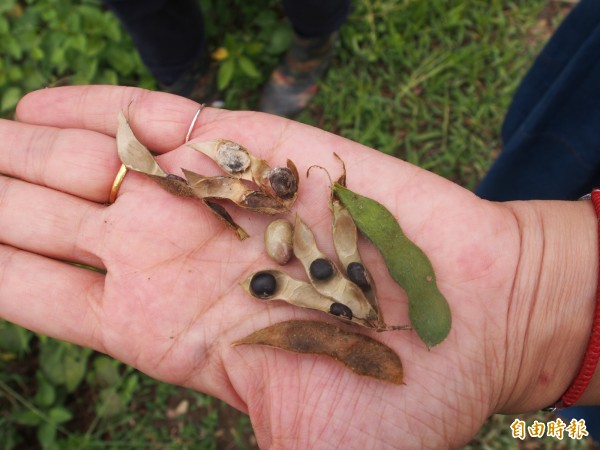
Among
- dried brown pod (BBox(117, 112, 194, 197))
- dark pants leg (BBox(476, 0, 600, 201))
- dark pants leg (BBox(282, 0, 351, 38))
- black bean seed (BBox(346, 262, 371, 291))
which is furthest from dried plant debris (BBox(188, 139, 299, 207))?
dark pants leg (BBox(282, 0, 351, 38))

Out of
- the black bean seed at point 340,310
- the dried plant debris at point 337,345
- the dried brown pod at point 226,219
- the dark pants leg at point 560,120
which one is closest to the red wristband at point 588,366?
the dark pants leg at point 560,120

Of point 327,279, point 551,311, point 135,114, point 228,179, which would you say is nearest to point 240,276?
point 327,279

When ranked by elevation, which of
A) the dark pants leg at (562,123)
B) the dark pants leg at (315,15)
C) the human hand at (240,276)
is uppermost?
the dark pants leg at (562,123)

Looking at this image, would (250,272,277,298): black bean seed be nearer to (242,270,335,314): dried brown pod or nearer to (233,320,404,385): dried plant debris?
(242,270,335,314): dried brown pod

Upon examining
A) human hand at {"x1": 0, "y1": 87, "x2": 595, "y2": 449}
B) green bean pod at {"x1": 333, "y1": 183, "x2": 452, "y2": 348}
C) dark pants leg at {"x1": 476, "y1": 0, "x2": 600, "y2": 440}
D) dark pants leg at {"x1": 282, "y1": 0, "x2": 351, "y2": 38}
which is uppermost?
dark pants leg at {"x1": 476, "y1": 0, "x2": 600, "y2": 440}

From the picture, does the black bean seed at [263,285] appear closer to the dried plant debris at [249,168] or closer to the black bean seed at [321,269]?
the black bean seed at [321,269]
